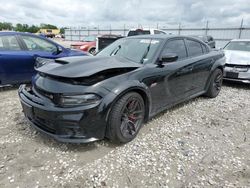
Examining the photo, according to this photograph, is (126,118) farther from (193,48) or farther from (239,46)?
(239,46)

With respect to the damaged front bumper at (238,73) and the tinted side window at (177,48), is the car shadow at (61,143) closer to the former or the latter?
the tinted side window at (177,48)

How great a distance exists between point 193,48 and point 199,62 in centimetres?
32

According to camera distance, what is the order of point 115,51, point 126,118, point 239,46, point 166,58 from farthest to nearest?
1. point 239,46
2. point 115,51
3. point 166,58
4. point 126,118

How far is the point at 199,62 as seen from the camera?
168 inches

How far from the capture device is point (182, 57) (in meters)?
3.92

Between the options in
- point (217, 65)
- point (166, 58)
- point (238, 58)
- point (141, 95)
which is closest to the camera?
point (141, 95)

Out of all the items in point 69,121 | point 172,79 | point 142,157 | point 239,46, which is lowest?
point 142,157

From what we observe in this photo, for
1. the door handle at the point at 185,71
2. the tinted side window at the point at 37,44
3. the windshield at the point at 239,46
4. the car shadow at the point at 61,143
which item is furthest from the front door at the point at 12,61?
the windshield at the point at 239,46

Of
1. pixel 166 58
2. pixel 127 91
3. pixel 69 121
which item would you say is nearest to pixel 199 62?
pixel 166 58

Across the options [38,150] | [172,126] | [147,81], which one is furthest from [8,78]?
[172,126]

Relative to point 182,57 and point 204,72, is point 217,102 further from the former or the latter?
point 182,57

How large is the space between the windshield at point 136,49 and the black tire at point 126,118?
2.42 ft

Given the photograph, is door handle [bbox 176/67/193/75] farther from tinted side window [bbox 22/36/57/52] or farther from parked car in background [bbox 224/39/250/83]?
tinted side window [bbox 22/36/57/52]

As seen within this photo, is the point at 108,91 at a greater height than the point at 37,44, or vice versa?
the point at 37,44
